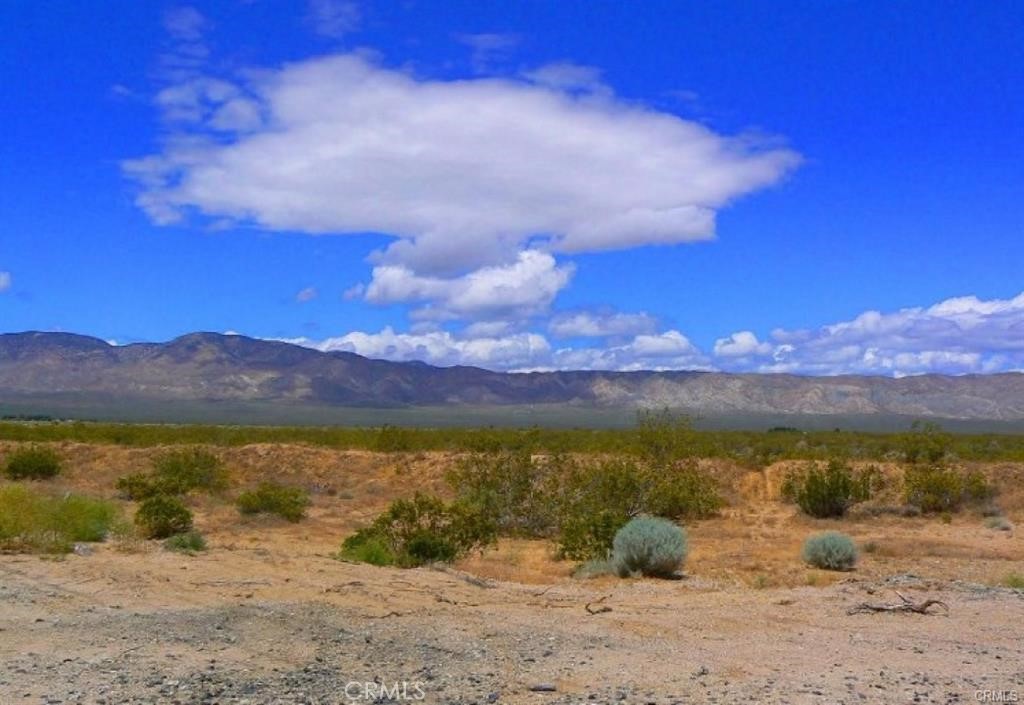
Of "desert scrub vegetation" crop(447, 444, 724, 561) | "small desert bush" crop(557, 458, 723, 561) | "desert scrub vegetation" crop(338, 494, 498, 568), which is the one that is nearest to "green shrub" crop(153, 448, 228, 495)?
"desert scrub vegetation" crop(447, 444, 724, 561)

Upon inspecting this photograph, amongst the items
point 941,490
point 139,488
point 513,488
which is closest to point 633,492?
point 513,488

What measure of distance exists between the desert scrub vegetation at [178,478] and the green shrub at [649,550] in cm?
1971

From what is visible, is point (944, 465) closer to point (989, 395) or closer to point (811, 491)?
point (811, 491)

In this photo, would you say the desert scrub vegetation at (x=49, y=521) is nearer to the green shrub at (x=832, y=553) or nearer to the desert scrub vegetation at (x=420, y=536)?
the desert scrub vegetation at (x=420, y=536)

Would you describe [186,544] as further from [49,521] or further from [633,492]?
[633,492]

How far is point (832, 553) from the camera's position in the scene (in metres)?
22.3

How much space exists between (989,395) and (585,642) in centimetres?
19230

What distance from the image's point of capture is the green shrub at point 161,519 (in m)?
24.1

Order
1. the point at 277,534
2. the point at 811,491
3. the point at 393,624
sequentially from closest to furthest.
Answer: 1. the point at 393,624
2. the point at 277,534
3. the point at 811,491

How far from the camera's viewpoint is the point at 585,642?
488 inches

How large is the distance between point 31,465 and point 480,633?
36.9m

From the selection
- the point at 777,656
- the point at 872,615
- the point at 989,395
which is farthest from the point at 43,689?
the point at 989,395

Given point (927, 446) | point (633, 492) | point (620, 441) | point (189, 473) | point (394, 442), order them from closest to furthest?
1. point (633, 492)
2. point (189, 473)
3. point (927, 446)
4. point (620, 441)
5. point (394, 442)

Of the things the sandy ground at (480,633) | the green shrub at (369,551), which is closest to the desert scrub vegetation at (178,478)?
the green shrub at (369,551)
